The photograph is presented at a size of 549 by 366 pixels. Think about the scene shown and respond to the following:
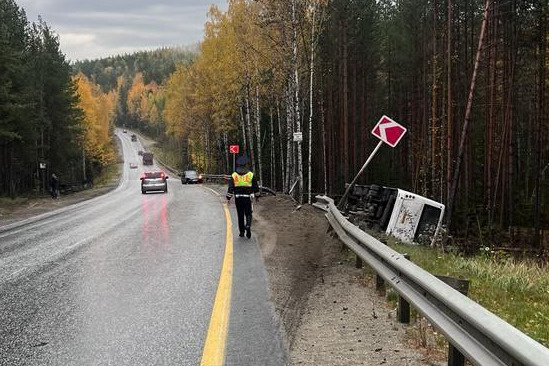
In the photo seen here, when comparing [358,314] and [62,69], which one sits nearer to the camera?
[358,314]

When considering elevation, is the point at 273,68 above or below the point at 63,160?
above

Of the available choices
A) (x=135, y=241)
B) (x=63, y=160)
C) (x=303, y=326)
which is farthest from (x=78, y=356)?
(x=63, y=160)

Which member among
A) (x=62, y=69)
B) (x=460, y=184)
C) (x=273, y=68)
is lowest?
(x=460, y=184)

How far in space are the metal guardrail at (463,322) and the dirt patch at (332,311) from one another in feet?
1.13

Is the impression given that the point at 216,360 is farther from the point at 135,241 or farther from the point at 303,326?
the point at 135,241

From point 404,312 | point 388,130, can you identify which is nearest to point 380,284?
point 404,312

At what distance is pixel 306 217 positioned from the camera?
49.8 feet

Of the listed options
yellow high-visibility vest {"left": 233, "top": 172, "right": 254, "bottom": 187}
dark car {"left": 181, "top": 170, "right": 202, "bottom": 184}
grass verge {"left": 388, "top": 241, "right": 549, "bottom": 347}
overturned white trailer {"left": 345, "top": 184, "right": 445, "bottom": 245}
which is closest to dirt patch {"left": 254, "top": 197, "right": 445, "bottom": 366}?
grass verge {"left": 388, "top": 241, "right": 549, "bottom": 347}

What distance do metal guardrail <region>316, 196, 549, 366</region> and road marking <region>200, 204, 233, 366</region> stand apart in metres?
1.70

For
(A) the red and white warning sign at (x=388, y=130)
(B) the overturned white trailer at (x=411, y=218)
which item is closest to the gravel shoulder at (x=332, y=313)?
(A) the red and white warning sign at (x=388, y=130)

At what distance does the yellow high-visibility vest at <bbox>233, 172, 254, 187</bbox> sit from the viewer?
11.1 meters

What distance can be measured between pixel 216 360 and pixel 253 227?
932 cm

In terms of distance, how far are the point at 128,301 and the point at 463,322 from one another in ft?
13.0

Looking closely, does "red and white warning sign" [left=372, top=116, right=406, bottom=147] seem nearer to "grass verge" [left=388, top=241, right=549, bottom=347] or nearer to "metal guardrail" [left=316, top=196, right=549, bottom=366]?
"grass verge" [left=388, top=241, right=549, bottom=347]
